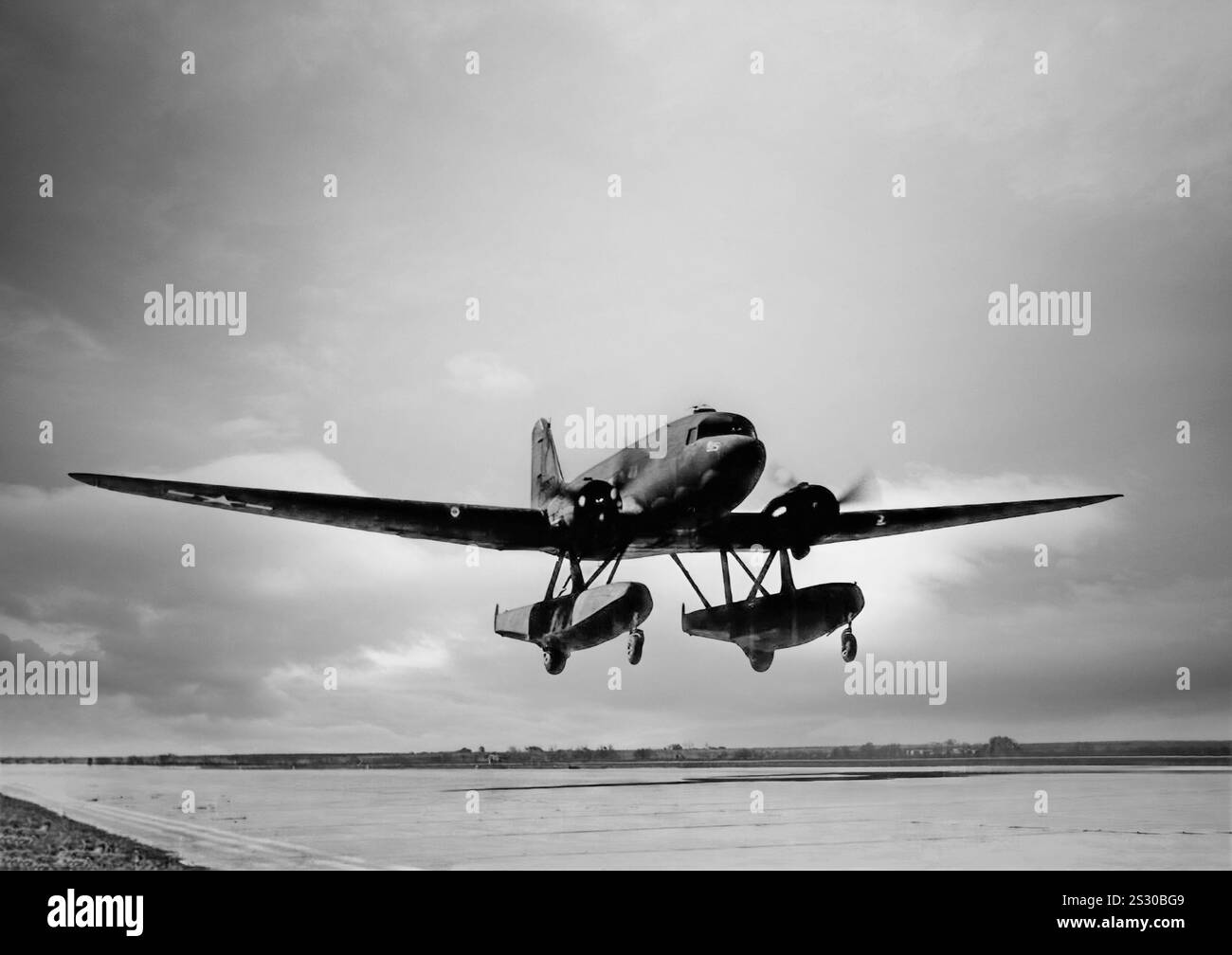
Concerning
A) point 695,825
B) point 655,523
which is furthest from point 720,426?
point 695,825

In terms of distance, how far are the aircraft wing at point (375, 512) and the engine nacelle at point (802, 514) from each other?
681 centimetres

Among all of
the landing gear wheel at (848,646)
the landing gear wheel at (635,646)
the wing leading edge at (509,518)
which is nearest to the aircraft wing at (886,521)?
the wing leading edge at (509,518)

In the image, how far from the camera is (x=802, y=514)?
91.6 ft

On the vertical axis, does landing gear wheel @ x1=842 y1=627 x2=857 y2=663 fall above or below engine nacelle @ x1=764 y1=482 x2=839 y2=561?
below

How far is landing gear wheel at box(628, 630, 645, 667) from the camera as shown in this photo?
26031 millimetres

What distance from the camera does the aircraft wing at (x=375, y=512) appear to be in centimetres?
2381

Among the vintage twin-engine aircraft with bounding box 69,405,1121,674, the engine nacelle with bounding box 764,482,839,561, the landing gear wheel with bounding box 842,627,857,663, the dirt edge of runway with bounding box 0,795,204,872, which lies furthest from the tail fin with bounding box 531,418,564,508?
the dirt edge of runway with bounding box 0,795,204,872

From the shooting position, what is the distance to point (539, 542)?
30.7 metres

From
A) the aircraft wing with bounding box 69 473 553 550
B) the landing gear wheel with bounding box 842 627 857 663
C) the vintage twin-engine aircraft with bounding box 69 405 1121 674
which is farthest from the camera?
the landing gear wheel with bounding box 842 627 857 663

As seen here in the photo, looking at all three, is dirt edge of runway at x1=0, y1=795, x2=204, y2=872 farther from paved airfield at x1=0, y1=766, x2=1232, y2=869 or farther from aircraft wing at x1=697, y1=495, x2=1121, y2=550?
aircraft wing at x1=697, y1=495, x2=1121, y2=550

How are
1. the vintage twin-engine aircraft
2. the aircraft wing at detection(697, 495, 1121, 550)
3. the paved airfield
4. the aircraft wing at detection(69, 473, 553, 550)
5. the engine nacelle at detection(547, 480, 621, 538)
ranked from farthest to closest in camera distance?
the aircraft wing at detection(697, 495, 1121, 550) → the engine nacelle at detection(547, 480, 621, 538) → the vintage twin-engine aircraft → the aircraft wing at detection(69, 473, 553, 550) → the paved airfield

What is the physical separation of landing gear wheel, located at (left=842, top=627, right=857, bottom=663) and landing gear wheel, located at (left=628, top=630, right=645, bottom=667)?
20.1 feet
